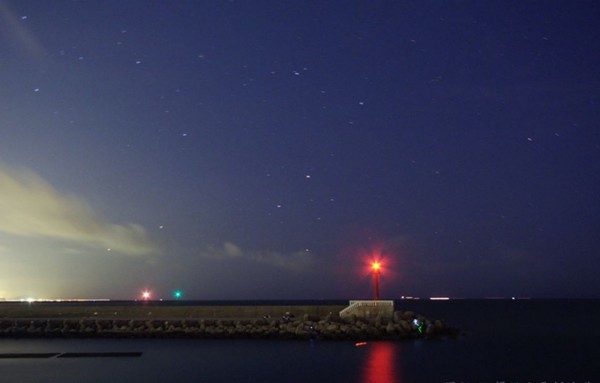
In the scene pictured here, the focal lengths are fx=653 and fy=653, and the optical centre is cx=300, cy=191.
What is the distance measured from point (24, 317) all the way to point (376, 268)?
26589 mm

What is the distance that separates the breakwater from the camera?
4253 cm

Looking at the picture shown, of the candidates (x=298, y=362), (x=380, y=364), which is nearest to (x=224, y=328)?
(x=298, y=362)

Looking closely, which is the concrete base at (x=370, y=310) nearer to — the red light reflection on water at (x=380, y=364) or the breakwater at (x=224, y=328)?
the breakwater at (x=224, y=328)

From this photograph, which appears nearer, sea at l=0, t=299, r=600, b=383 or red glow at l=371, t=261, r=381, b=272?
sea at l=0, t=299, r=600, b=383

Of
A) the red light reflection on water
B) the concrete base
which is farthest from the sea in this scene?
the concrete base

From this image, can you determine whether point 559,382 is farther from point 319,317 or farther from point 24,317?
point 24,317

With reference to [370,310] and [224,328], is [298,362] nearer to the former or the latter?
[224,328]

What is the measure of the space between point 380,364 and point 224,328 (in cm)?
1335

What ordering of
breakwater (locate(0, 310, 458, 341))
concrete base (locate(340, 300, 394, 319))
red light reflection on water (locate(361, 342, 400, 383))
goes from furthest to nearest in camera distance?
concrete base (locate(340, 300, 394, 319)) < breakwater (locate(0, 310, 458, 341)) < red light reflection on water (locate(361, 342, 400, 383))

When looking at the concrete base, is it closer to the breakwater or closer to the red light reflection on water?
the breakwater

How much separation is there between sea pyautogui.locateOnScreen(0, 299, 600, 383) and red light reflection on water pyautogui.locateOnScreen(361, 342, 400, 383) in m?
0.05

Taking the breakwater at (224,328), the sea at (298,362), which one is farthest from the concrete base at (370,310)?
the sea at (298,362)

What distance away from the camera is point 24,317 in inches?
1925

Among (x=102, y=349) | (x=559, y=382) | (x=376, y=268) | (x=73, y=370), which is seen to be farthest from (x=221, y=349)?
(x=559, y=382)
